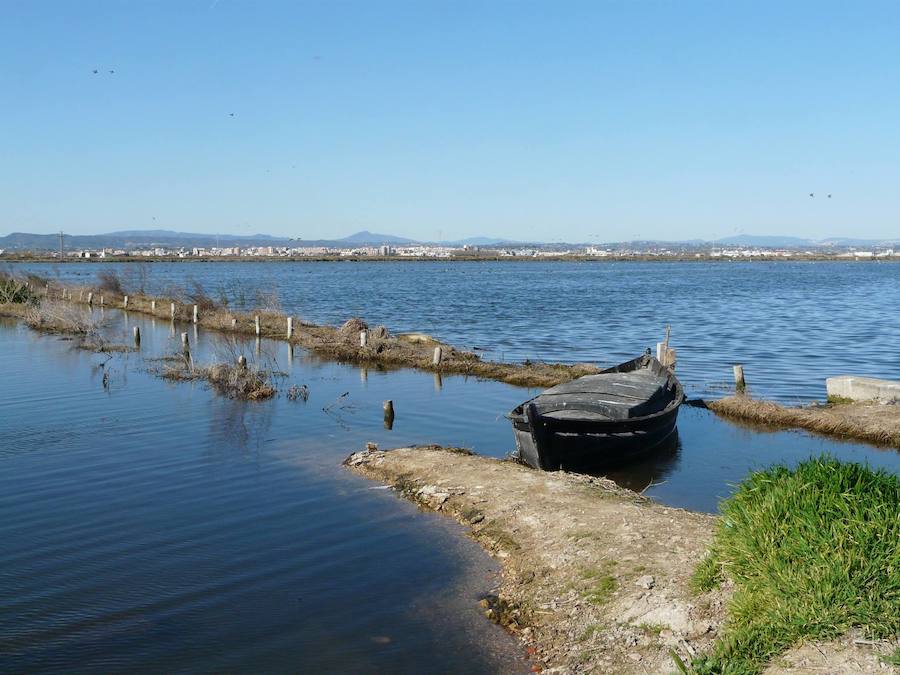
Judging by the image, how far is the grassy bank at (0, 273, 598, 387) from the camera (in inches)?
1088

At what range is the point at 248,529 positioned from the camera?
39.8 feet

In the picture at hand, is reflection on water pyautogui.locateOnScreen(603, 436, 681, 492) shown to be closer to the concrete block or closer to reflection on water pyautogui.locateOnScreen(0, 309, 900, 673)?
reflection on water pyautogui.locateOnScreen(0, 309, 900, 673)

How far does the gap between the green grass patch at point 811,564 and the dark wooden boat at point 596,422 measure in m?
7.72

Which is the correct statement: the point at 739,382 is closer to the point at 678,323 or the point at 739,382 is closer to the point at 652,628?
the point at 652,628

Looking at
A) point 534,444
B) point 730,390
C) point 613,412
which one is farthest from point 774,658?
point 730,390

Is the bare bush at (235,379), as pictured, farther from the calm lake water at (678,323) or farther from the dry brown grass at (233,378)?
the calm lake water at (678,323)

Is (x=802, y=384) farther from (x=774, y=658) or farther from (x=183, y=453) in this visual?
(x=774, y=658)

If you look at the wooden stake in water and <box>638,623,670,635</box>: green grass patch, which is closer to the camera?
<box>638,623,670,635</box>: green grass patch

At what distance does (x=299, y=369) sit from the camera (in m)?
28.9

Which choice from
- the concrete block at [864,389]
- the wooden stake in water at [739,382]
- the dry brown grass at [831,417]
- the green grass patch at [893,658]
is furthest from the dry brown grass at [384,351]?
the green grass patch at [893,658]

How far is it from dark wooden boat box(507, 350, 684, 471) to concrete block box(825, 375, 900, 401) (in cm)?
525

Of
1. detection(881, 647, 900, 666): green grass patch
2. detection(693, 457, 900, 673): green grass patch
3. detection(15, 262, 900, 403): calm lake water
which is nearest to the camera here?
detection(881, 647, 900, 666): green grass patch

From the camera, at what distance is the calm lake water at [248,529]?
8.59 metres

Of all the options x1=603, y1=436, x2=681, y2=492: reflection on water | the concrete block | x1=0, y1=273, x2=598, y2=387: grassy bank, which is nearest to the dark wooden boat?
x1=603, y1=436, x2=681, y2=492: reflection on water
